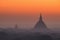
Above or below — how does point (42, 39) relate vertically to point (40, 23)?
below

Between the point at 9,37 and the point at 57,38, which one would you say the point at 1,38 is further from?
the point at 57,38

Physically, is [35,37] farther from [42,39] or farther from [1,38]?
[1,38]

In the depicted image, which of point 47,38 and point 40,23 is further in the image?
point 40,23

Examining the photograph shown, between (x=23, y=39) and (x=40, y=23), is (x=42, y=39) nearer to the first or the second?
(x=23, y=39)

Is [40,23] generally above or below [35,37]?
above

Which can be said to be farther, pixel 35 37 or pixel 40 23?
pixel 40 23

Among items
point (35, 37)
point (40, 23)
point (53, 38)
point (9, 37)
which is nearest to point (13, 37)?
point (9, 37)

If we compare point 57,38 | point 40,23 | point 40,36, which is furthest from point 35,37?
point 40,23
